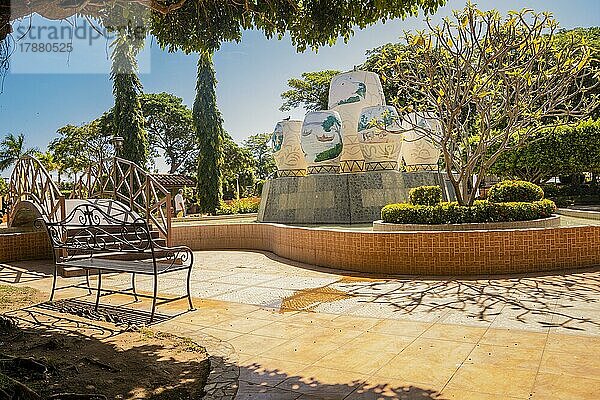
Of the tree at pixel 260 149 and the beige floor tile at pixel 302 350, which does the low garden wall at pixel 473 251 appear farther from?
the tree at pixel 260 149

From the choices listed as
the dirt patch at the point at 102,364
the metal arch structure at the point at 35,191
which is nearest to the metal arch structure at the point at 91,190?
the metal arch structure at the point at 35,191

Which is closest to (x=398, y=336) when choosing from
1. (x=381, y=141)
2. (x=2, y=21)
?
(x=2, y=21)

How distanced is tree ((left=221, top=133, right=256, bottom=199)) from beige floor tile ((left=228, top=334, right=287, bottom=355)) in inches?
1267

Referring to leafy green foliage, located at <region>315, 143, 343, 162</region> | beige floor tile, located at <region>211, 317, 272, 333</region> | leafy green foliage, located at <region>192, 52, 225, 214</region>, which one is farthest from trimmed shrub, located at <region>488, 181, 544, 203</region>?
leafy green foliage, located at <region>192, 52, 225, 214</region>

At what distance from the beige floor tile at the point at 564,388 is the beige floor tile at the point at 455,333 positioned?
100 centimetres

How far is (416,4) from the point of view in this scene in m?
5.43

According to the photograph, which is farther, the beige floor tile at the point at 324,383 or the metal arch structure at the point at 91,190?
the metal arch structure at the point at 91,190

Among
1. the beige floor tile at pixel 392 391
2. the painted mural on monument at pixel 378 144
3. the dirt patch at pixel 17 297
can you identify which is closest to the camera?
the beige floor tile at pixel 392 391

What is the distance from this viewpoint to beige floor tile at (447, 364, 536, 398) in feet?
11.1

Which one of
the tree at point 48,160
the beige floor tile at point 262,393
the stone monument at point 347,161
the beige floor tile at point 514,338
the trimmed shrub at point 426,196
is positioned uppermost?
the tree at point 48,160

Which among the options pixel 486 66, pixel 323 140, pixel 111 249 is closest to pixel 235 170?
pixel 323 140

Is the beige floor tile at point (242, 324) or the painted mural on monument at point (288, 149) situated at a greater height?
the painted mural on monument at point (288, 149)

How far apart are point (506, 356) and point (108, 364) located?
3.14 metres

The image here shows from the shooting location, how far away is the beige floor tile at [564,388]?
325 centimetres
